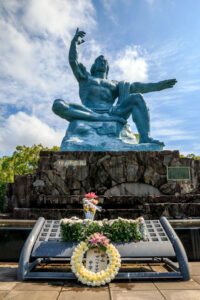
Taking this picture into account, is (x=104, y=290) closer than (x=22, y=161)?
Yes

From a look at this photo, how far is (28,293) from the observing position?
2297mm

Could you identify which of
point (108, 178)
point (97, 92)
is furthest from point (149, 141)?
point (97, 92)

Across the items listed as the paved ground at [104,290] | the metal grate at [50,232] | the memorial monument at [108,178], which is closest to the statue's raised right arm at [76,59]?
the memorial monument at [108,178]

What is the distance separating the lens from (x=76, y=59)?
8.42 m

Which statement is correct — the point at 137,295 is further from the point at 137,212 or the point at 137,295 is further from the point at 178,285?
the point at 137,212

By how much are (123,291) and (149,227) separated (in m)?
0.94

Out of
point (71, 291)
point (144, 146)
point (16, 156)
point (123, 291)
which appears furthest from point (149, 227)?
point (16, 156)

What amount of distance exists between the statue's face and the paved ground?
770 centimetres

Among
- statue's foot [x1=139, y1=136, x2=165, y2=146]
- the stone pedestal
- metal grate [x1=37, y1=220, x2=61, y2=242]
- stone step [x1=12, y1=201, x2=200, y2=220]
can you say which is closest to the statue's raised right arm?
statue's foot [x1=139, y1=136, x2=165, y2=146]

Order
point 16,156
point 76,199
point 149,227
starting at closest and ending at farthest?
Answer: point 149,227 → point 76,199 → point 16,156

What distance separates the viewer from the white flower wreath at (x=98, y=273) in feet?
8.16

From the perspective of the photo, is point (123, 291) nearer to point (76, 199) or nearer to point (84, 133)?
point (76, 199)

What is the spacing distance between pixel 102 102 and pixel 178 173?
13.3 feet

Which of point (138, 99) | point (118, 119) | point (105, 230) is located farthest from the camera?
point (118, 119)
